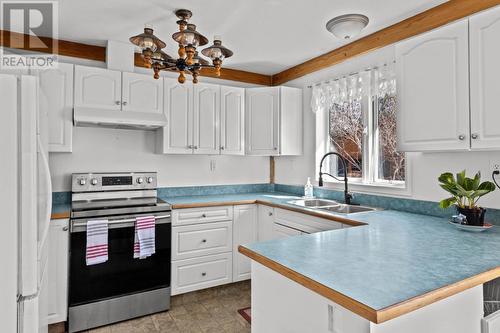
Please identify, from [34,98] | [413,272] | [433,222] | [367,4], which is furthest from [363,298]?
[367,4]

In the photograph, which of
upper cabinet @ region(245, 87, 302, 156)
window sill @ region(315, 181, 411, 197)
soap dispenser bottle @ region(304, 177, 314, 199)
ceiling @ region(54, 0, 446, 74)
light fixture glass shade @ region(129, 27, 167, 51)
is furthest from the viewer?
upper cabinet @ region(245, 87, 302, 156)

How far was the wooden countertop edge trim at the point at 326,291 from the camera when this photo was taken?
2.89ft

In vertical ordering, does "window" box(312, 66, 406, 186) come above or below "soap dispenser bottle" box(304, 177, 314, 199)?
above

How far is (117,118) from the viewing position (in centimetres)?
266

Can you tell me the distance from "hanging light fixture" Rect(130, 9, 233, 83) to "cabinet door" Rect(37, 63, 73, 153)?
0.98m

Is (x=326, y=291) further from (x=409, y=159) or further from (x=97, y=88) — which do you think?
(x=97, y=88)

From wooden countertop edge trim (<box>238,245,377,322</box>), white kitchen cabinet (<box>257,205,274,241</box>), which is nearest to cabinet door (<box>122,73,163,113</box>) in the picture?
white kitchen cabinet (<box>257,205,274,241</box>)

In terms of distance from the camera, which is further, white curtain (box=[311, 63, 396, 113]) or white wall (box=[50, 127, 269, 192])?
white wall (box=[50, 127, 269, 192])

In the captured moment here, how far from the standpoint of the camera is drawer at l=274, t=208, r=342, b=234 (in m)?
2.40

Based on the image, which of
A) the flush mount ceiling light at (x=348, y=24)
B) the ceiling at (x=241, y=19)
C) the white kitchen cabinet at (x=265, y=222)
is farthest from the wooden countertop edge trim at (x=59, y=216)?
the flush mount ceiling light at (x=348, y=24)

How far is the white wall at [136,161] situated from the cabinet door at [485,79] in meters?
2.54

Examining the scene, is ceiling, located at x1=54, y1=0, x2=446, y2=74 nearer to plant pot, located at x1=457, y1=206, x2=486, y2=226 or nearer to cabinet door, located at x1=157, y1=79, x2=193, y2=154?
→ cabinet door, located at x1=157, y1=79, x2=193, y2=154

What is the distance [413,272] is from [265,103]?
268 centimetres

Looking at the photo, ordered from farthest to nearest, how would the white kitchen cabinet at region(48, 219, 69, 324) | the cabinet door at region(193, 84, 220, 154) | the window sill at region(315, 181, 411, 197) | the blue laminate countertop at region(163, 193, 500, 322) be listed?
the cabinet door at region(193, 84, 220, 154) → the window sill at region(315, 181, 411, 197) → the white kitchen cabinet at region(48, 219, 69, 324) → the blue laminate countertop at region(163, 193, 500, 322)
